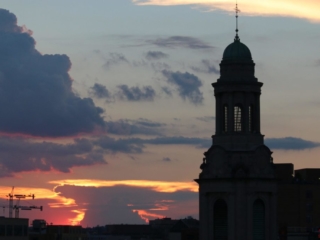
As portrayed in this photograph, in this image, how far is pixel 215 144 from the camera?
110 m

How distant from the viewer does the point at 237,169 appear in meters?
108

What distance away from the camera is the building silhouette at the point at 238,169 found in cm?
10750

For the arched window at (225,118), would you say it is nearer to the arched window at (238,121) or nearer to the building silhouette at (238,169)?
the building silhouette at (238,169)

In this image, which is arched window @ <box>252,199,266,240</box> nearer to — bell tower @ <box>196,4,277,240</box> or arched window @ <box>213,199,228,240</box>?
bell tower @ <box>196,4,277,240</box>

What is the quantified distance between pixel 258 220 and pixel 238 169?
5233 millimetres

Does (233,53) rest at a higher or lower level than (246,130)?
higher

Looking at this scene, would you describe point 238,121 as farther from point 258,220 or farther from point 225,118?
point 258,220

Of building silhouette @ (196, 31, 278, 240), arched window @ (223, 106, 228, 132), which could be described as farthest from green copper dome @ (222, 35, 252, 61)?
arched window @ (223, 106, 228, 132)

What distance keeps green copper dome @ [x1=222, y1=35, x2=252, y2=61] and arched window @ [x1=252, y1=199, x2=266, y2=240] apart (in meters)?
13.6

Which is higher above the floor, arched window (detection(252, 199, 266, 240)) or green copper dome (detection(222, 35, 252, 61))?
green copper dome (detection(222, 35, 252, 61))

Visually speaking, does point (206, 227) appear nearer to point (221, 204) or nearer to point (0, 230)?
point (221, 204)

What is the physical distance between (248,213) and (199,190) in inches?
225

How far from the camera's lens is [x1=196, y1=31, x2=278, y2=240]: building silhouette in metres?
108

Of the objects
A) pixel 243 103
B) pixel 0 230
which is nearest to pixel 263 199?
pixel 243 103
